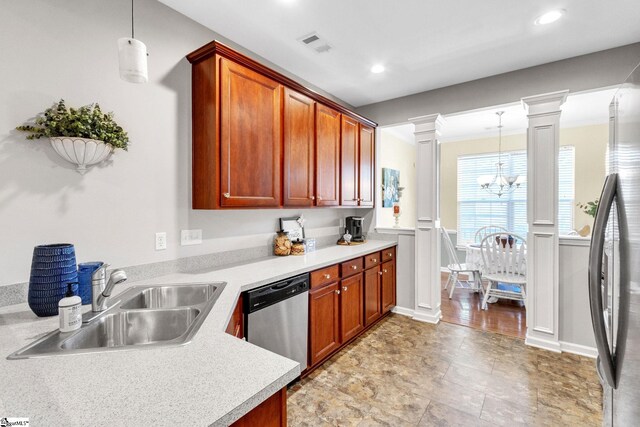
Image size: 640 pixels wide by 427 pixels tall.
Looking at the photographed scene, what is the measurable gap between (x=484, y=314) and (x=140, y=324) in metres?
3.77

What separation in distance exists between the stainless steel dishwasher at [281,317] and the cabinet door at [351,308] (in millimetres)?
534

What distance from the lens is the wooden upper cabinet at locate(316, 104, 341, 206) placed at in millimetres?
2904

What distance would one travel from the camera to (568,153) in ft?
16.1

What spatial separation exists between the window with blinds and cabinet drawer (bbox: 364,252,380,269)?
3.32m

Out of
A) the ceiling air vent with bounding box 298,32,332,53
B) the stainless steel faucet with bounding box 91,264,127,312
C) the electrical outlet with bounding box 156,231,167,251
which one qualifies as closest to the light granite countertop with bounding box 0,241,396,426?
the stainless steel faucet with bounding box 91,264,127,312

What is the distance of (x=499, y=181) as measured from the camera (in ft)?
16.6

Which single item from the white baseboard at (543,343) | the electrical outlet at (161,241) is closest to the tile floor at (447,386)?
the white baseboard at (543,343)

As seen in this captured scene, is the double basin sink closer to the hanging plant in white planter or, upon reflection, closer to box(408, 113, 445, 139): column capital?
the hanging plant in white planter

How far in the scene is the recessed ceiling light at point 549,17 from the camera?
2146mm

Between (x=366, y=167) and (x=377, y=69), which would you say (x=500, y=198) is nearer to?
(x=366, y=167)

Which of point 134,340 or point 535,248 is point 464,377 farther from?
point 134,340

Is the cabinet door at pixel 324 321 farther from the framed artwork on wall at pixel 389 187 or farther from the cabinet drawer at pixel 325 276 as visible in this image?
the framed artwork on wall at pixel 389 187

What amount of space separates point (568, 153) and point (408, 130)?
259cm

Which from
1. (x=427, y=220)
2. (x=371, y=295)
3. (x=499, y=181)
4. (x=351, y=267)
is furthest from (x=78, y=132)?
(x=499, y=181)
